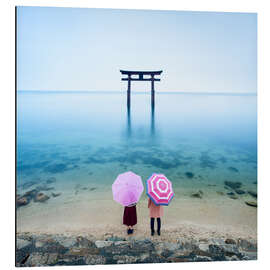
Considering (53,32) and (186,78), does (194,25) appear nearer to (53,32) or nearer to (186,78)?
(186,78)

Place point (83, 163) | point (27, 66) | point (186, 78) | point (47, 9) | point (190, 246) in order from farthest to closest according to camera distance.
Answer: point (83, 163) → point (186, 78) → point (27, 66) → point (47, 9) → point (190, 246)

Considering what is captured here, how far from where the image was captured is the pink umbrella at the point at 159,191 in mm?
2898

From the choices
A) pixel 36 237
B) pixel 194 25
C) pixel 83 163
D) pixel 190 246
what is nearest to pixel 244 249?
pixel 190 246

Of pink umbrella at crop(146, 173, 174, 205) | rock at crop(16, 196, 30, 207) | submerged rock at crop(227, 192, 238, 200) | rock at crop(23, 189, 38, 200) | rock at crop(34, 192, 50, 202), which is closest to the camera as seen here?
pink umbrella at crop(146, 173, 174, 205)

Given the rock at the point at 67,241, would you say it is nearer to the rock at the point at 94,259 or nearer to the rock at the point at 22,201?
the rock at the point at 94,259

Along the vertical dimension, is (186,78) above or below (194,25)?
below

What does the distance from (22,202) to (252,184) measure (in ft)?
21.0

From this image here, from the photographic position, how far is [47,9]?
3506mm

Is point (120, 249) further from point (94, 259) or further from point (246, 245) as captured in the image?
point (246, 245)

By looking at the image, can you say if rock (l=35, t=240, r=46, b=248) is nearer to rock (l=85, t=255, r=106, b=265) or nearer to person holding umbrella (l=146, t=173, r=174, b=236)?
rock (l=85, t=255, r=106, b=265)

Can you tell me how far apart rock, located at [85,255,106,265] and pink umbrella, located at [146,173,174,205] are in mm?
1271

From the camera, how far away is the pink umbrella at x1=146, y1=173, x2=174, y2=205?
2898mm

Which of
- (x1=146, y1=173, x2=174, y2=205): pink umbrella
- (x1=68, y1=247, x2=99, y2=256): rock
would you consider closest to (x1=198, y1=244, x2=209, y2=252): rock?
(x1=146, y1=173, x2=174, y2=205): pink umbrella
